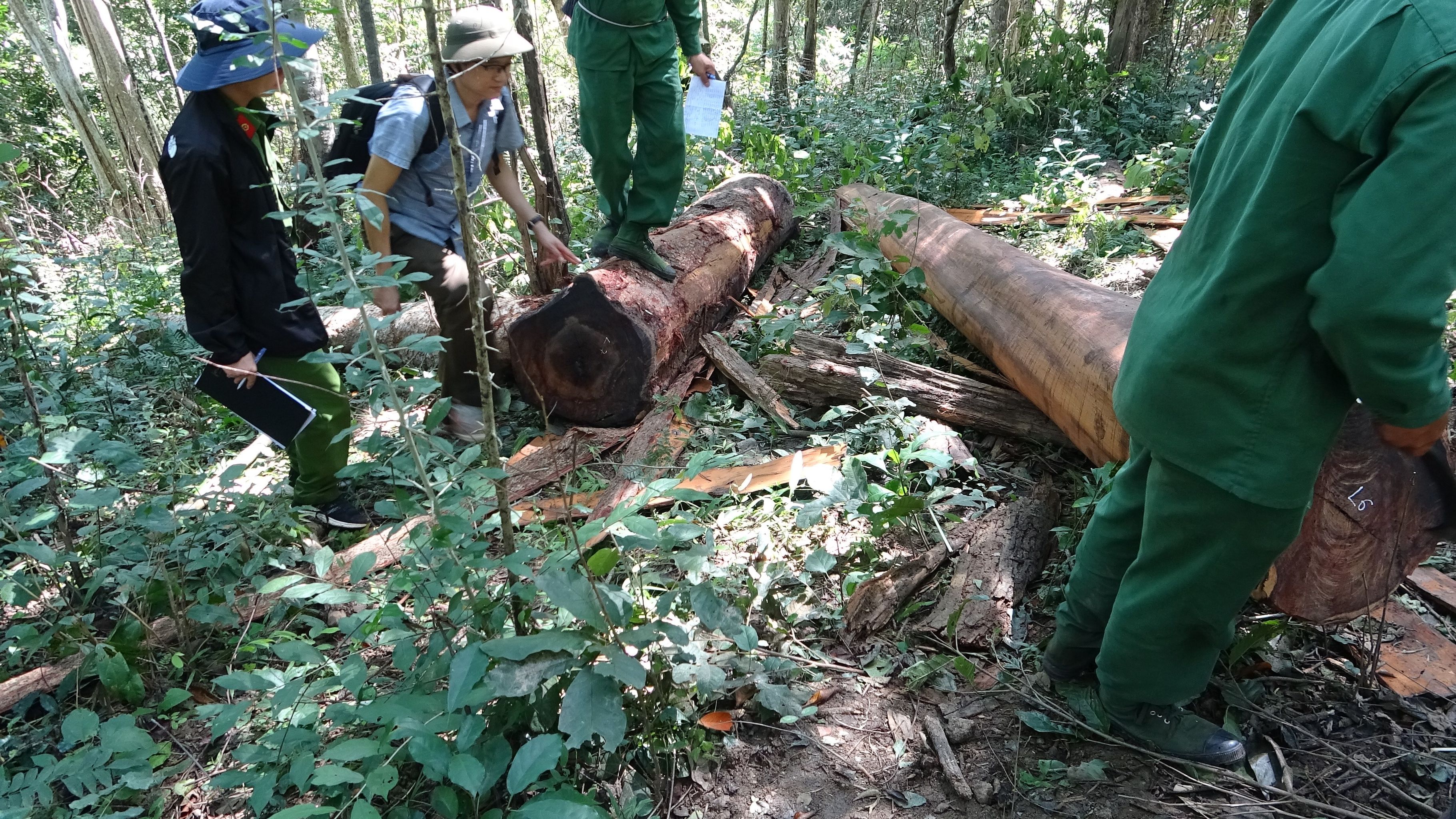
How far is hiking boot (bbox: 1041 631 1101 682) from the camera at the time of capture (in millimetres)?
2332

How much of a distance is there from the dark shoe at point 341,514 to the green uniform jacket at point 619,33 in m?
2.38

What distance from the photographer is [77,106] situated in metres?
7.75

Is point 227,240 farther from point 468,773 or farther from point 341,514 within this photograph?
point 468,773

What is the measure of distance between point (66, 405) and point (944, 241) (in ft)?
15.6

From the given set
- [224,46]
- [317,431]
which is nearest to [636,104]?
[224,46]

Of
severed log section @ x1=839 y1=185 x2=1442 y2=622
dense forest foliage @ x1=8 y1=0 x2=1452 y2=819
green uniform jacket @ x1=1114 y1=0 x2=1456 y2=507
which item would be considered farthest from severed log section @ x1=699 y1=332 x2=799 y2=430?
green uniform jacket @ x1=1114 y1=0 x2=1456 y2=507

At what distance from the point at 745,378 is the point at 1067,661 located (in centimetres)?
217

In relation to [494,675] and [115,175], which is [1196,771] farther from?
[115,175]

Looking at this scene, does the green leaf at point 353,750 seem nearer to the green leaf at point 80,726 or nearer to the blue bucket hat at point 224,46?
the green leaf at point 80,726

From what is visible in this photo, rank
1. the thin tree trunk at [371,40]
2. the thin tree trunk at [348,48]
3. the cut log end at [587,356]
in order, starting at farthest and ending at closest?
the thin tree trunk at [348,48]
the thin tree trunk at [371,40]
the cut log end at [587,356]

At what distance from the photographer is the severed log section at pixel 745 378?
3850mm

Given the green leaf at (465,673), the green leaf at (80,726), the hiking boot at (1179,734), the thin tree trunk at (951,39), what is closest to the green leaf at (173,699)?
the green leaf at (80,726)

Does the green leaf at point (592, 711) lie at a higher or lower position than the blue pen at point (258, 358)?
lower

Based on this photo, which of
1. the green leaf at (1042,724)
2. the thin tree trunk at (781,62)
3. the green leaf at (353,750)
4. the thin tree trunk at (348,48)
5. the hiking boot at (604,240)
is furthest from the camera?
the thin tree trunk at (348,48)
